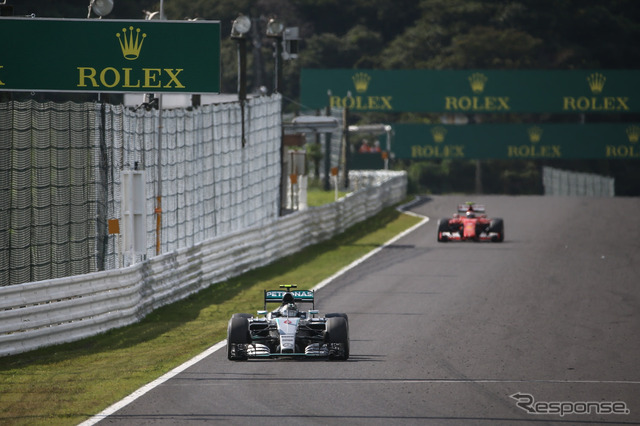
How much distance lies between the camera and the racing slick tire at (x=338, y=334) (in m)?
14.1

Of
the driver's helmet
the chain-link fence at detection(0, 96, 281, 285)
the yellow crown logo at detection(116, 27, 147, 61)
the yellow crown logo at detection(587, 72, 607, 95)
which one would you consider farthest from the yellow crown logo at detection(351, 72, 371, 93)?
the driver's helmet

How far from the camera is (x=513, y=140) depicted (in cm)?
6359

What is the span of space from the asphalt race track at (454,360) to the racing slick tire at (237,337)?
0.46 feet

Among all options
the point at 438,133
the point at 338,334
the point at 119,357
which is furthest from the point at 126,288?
the point at 438,133

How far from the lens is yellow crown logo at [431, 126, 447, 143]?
6353 cm

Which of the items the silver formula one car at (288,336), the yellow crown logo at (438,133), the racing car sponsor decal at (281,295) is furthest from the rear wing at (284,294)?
the yellow crown logo at (438,133)

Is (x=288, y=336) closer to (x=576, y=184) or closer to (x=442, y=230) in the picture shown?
(x=442, y=230)

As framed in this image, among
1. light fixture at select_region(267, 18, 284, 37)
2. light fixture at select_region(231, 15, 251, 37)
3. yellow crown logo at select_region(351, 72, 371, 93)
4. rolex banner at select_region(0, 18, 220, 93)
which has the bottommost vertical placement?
rolex banner at select_region(0, 18, 220, 93)

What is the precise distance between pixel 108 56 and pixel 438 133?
142 ft

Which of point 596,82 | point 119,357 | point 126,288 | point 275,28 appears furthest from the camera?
point 596,82

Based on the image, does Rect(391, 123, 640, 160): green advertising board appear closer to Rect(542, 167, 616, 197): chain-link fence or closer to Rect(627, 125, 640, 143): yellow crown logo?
Rect(627, 125, 640, 143): yellow crown logo

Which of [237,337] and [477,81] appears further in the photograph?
[477,81]

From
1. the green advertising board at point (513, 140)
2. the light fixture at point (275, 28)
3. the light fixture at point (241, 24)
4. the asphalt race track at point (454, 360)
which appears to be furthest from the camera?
the green advertising board at point (513, 140)

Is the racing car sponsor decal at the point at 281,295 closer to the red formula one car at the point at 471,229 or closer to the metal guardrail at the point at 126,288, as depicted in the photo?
the metal guardrail at the point at 126,288
